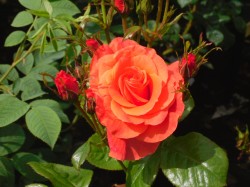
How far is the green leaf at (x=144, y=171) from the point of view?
0.93m

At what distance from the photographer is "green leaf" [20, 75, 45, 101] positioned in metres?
1.12

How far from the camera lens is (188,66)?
2.75ft

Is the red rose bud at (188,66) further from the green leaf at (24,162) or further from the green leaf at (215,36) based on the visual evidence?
the green leaf at (215,36)

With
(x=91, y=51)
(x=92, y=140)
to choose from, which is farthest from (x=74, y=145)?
(x=91, y=51)

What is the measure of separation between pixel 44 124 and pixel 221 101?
87 centimetres

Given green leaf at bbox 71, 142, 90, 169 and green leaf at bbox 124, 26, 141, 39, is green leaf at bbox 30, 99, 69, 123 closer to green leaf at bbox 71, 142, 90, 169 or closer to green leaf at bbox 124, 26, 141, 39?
green leaf at bbox 71, 142, 90, 169

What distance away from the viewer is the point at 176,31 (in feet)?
4.98

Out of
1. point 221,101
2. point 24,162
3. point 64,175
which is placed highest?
point 64,175

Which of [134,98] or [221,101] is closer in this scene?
[134,98]

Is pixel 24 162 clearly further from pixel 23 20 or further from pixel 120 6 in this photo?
pixel 120 6

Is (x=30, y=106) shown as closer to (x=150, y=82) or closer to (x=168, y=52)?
(x=150, y=82)

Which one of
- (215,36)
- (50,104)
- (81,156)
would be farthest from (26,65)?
(215,36)

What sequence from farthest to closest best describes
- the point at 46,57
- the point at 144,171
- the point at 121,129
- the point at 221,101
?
1. the point at 221,101
2. the point at 46,57
3. the point at 144,171
4. the point at 121,129

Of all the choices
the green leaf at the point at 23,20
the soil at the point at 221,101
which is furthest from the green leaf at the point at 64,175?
the soil at the point at 221,101
